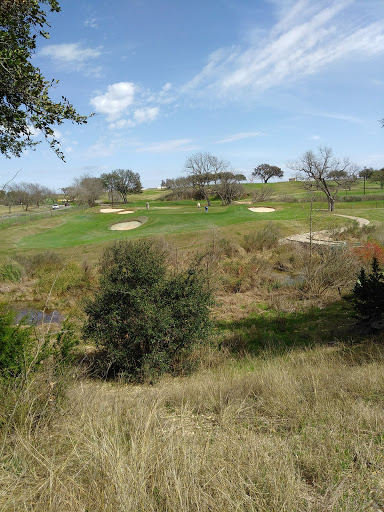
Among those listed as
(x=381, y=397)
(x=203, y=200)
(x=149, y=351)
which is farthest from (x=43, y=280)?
(x=203, y=200)

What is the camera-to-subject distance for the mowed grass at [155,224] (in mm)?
30656

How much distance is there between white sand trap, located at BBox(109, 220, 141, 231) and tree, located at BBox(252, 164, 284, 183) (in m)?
75.1

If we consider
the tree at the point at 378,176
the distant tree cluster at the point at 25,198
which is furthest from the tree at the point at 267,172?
the distant tree cluster at the point at 25,198

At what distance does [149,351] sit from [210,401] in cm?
417

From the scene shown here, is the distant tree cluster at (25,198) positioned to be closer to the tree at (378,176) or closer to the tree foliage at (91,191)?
the tree foliage at (91,191)

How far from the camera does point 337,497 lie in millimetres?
2229

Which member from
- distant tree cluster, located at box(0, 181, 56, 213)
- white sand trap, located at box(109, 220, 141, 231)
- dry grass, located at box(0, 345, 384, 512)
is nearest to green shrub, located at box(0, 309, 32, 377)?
dry grass, located at box(0, 345, 384, 512)

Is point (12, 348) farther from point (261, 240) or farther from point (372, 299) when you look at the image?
point (261, 240)

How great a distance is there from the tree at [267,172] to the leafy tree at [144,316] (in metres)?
100

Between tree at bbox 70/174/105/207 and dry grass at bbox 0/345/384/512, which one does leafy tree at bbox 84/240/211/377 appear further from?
tree at bbox 70/174/105/207

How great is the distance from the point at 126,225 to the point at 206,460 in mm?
35599

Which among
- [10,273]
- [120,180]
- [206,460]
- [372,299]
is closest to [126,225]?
[10,273]

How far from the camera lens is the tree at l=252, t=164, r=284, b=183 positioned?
10281 centimetres

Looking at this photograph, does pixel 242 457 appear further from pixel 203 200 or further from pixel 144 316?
pixel 203 200
